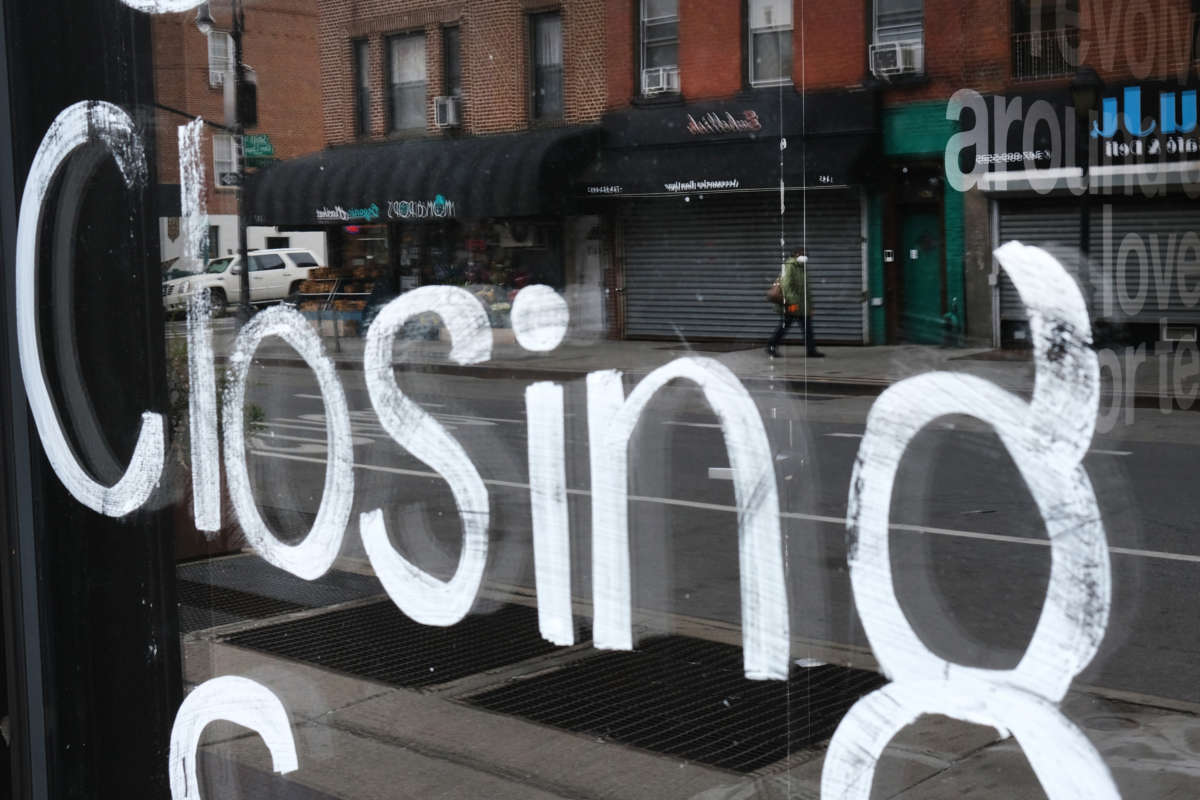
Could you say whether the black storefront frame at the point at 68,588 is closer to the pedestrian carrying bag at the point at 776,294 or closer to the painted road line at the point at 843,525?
the painted road line at the point at 843,525

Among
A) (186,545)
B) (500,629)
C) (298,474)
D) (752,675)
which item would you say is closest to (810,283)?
(752,675)

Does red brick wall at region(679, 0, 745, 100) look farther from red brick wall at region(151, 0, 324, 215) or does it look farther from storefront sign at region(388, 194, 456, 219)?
red brick wall at region(151, 0, 324, 215)

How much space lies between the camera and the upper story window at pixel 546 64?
1.85 m

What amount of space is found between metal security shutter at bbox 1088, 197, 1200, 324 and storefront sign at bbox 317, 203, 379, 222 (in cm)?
113

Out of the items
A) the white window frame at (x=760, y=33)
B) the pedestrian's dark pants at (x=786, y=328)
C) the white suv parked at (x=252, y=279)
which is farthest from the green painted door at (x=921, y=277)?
the white suv parked at (x=252, y=279)

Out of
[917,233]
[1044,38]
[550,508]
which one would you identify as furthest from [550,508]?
[1044,38]

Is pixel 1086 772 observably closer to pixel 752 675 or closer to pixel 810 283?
pixel 752 675

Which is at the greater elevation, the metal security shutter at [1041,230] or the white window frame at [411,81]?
the white window frame at [411,81]

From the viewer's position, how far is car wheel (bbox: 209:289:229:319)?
233cm

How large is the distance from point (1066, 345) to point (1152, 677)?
0.40 metres

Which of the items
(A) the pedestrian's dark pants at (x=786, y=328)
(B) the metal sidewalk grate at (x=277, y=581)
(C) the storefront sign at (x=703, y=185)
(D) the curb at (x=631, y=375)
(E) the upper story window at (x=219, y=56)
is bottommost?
(B) the metal sidewalk grate at (x=277, y=581)

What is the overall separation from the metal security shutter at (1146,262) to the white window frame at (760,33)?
408 mm

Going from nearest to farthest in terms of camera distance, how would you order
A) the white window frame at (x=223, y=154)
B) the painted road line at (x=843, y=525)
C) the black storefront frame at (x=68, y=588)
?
the painted road line at (x=843, y=525) < the white window frame at (x=223, y=154) < the black storefront frame at (x=68, y=588)

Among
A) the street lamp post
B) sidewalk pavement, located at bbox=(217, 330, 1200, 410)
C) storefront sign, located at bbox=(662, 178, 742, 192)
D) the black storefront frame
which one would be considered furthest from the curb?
the black storefront frame
